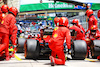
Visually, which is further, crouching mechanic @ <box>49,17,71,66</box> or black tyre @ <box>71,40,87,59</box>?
black tyre @ <box>71,40,87,59</box>

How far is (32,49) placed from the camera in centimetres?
555

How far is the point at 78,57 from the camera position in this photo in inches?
221

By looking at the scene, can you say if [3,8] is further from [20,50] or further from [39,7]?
[39,7]

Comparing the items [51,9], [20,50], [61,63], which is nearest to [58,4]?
[51,9]

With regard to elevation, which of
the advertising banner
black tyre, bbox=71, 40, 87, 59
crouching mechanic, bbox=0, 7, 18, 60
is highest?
the advertising banner

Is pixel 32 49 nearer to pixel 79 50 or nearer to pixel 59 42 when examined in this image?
pixel 59 42

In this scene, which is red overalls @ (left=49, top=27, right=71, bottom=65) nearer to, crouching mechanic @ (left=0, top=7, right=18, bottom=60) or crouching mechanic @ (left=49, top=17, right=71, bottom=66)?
crouching mechanic @ (left=49, top=17, right=71, bottom=66)

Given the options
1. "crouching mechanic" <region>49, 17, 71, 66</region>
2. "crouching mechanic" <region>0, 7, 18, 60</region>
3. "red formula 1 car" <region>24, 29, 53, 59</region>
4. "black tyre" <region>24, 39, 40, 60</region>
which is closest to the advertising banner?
"crouching mechanic" <region>0, 7, 18, 60</region>

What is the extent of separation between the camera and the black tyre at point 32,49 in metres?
5.54

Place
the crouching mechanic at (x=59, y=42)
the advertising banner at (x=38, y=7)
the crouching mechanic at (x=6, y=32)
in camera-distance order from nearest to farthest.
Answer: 1. the crouching mechanic at (x=59, y=42)
2. the crouching mechanic at (x=6, y=32)
3. the advertising banner at (x=38, y=7)

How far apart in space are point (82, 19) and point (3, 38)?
919cm

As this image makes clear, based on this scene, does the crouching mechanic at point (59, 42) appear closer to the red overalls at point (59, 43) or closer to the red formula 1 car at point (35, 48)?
the red overalls at point (59, 43)

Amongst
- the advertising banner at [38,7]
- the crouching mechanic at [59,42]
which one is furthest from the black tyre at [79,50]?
the advertising banner at [38,7]

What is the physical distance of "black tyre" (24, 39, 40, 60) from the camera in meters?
5.54
